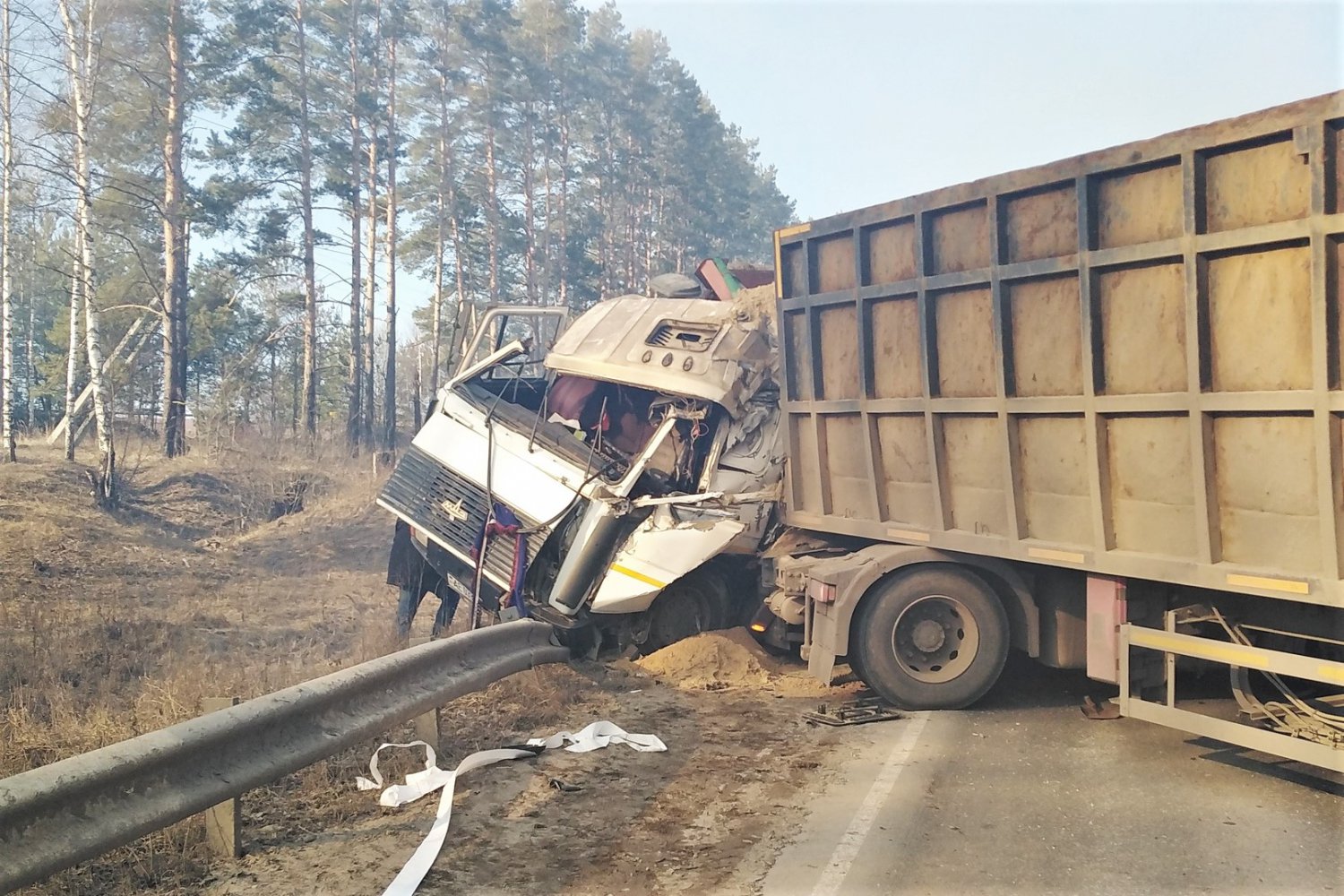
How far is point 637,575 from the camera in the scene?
6922 mm

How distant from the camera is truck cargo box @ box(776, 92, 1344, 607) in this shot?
14.0 ft

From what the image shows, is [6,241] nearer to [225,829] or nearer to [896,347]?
[896,347]

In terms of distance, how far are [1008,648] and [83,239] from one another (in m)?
15.9

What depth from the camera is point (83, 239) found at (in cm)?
1591

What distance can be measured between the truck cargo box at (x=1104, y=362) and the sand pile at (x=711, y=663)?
39.2 inches

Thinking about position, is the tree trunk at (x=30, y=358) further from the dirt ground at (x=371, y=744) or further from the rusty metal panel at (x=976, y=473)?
the rusty metal panel at (x=976, y=473)

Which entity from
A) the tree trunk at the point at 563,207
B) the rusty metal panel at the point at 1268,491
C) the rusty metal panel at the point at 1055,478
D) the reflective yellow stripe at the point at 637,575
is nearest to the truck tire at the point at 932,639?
the rusty metal panel at the point at 1055,478

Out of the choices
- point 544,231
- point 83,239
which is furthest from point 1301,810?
point 544,231

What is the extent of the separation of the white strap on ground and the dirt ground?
0.18ft

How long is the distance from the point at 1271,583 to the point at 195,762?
4393 mm

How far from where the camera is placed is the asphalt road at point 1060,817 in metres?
3.48

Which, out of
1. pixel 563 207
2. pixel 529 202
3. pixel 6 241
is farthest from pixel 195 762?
pixel 563 207

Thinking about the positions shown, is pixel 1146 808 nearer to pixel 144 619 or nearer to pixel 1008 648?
pixel 1008 648

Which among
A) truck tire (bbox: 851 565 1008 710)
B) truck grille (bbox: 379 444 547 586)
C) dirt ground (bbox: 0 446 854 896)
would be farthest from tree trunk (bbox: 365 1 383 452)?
truck tire (bbox: 851 565 1008 710)
